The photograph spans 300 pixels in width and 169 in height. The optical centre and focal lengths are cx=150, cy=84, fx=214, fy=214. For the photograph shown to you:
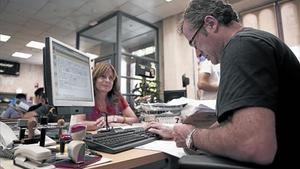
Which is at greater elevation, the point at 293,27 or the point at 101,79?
the point at 293,27

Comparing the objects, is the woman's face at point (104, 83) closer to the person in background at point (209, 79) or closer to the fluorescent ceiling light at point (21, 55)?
the person in background at point (209, 79)

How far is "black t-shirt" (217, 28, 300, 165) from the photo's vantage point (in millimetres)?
581

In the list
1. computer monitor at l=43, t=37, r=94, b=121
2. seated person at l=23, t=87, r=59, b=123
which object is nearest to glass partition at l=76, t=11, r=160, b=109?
seated person at l=23, t=87, r=59, b=123

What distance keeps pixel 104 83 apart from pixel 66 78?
2.31 ft

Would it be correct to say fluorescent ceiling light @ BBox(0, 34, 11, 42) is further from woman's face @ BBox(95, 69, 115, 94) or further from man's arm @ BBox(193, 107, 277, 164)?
man's arm @ BBox(193, 107, 277, 164)

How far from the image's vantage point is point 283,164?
604 millimetres

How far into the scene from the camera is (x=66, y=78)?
41.8 inches

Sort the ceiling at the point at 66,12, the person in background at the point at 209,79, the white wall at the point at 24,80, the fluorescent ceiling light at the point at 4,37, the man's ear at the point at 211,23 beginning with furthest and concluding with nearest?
the white wall at the point at 24,80
the fluorescent ceiling light at the point at 4,37
the ceiling at the point at 66,12
the person in background at the point at 209,79
the man's ear at the point at 211,23

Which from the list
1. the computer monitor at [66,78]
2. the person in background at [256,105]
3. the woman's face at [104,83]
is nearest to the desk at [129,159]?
the person in background at [256,105]

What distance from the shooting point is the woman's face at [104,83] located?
5.77ft

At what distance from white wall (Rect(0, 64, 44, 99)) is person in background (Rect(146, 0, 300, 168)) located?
8738mm

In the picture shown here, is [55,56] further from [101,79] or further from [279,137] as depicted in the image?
[279,137]

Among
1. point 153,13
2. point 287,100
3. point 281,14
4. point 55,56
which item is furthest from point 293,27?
point 55,56

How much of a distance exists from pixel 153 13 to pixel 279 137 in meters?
4.31
